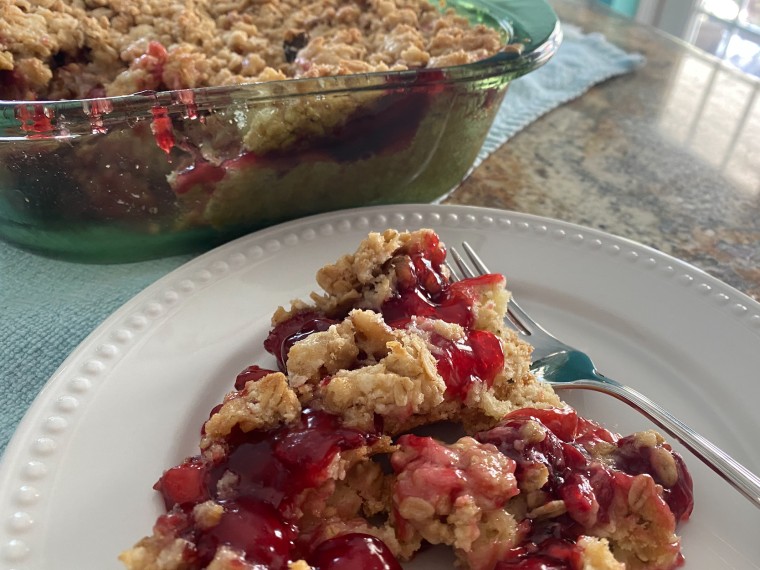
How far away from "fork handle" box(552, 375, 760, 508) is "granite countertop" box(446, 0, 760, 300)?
0.58 metres

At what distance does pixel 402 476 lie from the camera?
0.80 metres

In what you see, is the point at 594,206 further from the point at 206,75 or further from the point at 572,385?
the point at 206,75

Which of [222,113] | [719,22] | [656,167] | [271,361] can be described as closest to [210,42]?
[222,113]

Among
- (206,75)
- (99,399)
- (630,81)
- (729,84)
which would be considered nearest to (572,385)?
(99,399)

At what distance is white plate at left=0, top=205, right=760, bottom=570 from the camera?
0.82 metres

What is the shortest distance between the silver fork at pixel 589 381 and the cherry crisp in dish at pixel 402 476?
53mm

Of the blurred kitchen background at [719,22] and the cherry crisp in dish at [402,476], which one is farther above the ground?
the blurred kitchen background at [719,22]

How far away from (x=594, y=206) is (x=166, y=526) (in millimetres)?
1306

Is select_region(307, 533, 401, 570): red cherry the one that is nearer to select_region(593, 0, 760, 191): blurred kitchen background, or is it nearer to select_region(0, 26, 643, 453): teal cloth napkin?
select_region(0, 26, 643, 453): teal cloth napkin

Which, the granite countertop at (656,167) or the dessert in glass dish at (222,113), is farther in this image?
the granite countertop at (656,167)

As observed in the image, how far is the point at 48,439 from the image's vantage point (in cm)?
87

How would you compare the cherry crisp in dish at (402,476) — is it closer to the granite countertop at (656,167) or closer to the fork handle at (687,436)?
the fork handle at (687,436)

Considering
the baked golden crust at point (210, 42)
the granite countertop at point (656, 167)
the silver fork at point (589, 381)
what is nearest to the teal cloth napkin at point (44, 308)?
the baked golden crust at point (210, 42)

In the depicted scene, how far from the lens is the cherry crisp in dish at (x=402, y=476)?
0.74 metres
